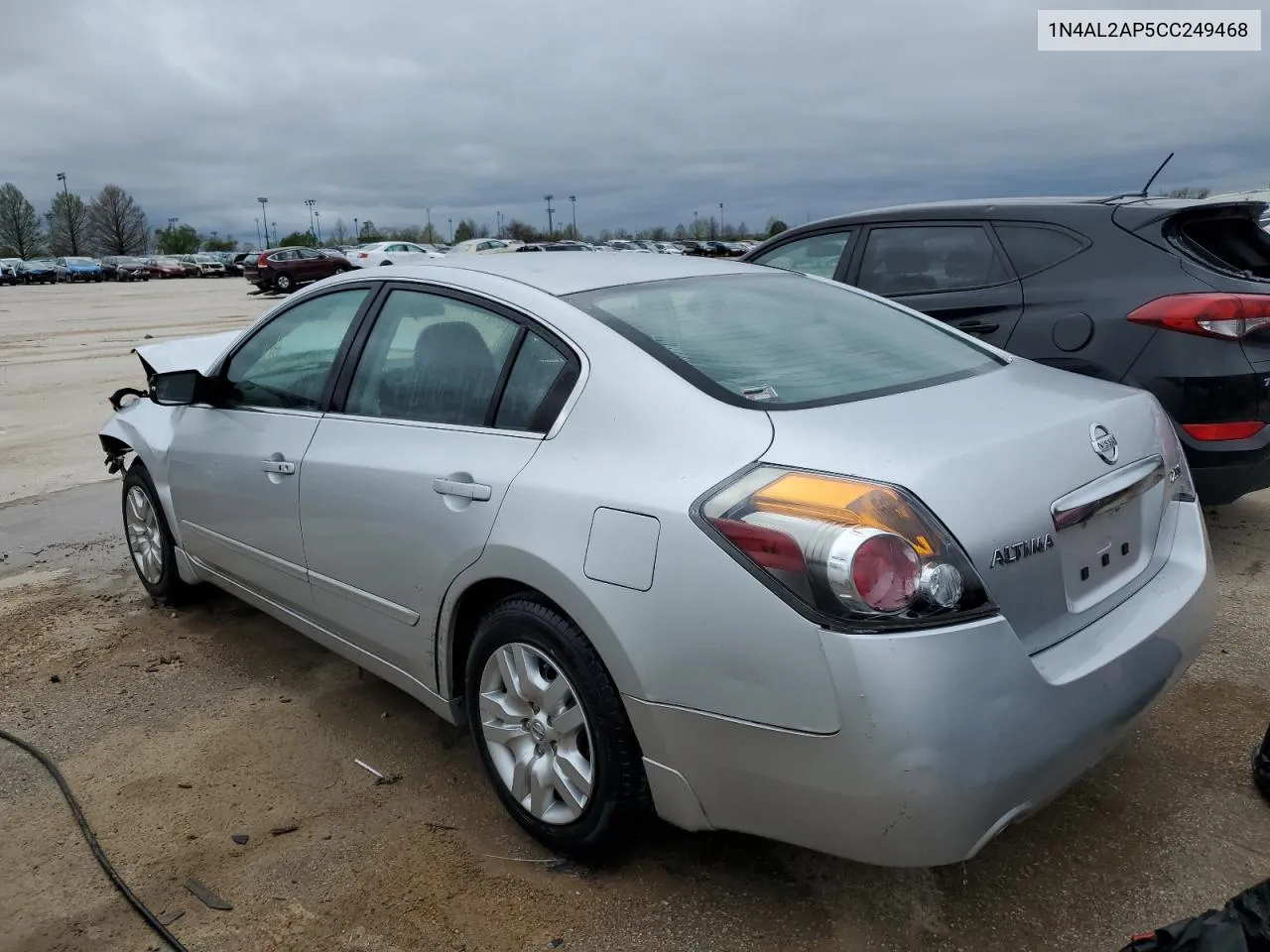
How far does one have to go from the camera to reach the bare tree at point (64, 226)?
99.1 metres

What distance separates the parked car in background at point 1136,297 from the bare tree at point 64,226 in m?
112

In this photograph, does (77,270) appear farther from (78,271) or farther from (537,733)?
(537,733)

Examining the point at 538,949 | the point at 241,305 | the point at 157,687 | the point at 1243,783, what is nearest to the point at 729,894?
the point at 538,949

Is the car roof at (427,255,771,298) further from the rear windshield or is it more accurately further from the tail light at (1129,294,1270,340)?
the tail light at (1129,294,1270,340)

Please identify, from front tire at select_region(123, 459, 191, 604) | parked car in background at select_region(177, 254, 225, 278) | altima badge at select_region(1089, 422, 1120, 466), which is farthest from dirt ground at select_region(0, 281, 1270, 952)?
parked car in background at select_region(177, 254, 225, 278)

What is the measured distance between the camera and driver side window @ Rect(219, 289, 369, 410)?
3.39 m

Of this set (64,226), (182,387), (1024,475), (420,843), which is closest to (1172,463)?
(1024,475)

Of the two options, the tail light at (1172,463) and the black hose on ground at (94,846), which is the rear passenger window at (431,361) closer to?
the black hose on ground at (94,846)

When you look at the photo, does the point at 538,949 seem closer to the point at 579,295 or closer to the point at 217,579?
the point at 579,295

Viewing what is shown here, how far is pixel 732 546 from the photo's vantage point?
1.99 metres

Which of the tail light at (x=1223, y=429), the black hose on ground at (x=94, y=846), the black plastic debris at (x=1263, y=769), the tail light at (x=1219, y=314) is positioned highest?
the tail light at (x=1219, y=314)

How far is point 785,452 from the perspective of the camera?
6.77 feet

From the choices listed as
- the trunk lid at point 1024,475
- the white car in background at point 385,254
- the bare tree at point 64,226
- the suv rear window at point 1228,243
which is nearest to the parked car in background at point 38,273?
the white car in background at point 385,254

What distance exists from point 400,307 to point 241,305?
2832 cm
